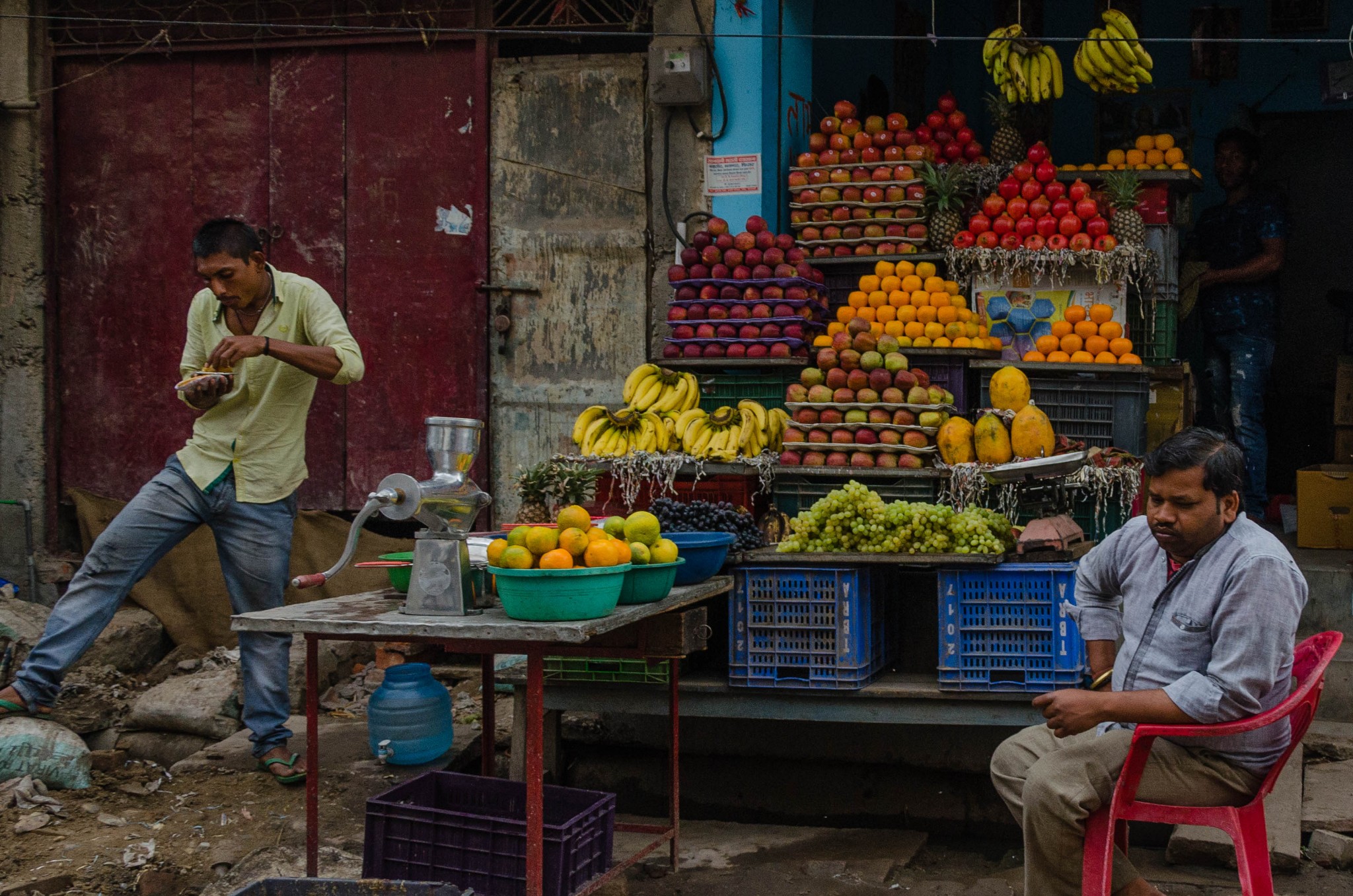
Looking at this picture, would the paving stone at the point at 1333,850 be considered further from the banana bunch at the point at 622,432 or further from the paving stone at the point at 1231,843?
the banana bunch at the point at 622,432

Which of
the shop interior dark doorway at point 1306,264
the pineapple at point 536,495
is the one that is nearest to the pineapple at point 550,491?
the pineapple at point 536,495

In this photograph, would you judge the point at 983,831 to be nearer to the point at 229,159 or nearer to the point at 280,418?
the point at 280,418

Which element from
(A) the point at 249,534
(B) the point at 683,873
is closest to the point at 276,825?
(A) the point at 249,534

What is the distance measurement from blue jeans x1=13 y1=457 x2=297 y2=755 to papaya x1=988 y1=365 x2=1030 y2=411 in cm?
320

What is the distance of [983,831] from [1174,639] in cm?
215

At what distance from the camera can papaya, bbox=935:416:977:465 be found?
5582 millimetres

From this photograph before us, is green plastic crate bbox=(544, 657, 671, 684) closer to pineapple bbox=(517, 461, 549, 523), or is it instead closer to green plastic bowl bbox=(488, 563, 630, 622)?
pineapple bbox=(517, 461, 549, 523)

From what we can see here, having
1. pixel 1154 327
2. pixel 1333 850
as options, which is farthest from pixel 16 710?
pixel 1154 327

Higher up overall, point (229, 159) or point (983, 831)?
point (229, 159)

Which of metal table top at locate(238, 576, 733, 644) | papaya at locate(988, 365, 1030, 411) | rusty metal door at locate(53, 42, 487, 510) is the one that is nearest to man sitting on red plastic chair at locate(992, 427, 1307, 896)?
metal table top at locate(238, 576, 733, 644)

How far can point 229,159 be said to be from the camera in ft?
24.6

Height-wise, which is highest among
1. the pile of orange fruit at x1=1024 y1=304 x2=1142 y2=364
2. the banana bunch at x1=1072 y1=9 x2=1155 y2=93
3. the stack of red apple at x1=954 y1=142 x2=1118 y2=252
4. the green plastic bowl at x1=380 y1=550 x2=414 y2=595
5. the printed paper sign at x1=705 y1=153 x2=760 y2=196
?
the banana bunch at x1=1072 y1=9 x2=1155 y2=93

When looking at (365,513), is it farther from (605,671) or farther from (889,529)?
(889,529)

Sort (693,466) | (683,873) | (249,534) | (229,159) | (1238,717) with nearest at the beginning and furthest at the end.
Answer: (1238,717) < (683,873) < (249,534) < (693,466) < (229,159)
